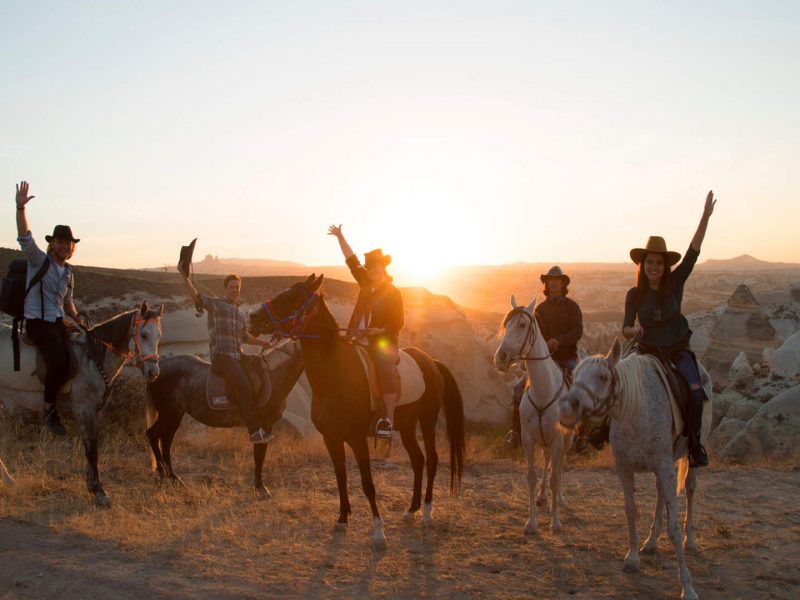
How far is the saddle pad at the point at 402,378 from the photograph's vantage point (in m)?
7.25

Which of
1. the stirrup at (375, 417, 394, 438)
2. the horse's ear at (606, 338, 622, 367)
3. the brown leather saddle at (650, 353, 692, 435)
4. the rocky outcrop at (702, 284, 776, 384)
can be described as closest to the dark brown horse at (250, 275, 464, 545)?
the stirrup at (375, 417, 394, 438)

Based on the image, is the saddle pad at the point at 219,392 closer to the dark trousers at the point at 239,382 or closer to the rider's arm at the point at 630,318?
the dark trousers at the point at 239,382

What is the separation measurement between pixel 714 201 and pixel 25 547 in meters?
7.55

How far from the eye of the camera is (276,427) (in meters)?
12.7

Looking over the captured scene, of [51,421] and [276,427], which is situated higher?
[51,421]

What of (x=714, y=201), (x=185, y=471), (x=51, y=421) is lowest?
(x=185, y=471)

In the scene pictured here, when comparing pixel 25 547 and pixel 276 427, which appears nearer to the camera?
pixel 25 547

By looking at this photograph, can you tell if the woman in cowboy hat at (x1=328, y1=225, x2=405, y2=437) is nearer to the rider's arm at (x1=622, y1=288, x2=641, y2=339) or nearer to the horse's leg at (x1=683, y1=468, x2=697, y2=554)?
the rider's arm at (x1=622, y1=288, x2=641, y2=339)

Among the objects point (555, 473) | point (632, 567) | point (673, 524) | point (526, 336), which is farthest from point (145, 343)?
point (673, 524)

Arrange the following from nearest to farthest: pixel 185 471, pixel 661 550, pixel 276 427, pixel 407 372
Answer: pixel 661 550, pixel 407 372, pixel 185 471, pixel 276 427

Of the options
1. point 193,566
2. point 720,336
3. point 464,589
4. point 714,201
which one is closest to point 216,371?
point 193,566

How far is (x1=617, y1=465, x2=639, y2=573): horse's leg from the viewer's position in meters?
6.02

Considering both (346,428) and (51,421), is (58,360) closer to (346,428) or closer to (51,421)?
(51,421)

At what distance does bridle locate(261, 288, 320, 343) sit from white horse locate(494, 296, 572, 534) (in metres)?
2.08
